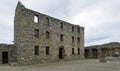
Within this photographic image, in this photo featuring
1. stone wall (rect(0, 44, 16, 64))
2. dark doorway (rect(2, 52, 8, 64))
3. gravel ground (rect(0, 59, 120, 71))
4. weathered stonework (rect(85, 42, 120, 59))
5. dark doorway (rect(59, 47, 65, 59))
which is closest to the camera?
gravel ground (rect(0, 59, 120, 71))

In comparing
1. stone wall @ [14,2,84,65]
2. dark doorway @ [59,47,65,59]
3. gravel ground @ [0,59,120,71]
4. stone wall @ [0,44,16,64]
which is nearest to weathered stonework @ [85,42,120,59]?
stone wall @ [14,2,84,65]

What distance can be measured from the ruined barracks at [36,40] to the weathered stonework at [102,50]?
11.1 metres

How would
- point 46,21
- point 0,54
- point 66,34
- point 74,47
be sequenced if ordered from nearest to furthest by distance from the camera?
point 0,54, point 46,21, point 66,34, point 74,47

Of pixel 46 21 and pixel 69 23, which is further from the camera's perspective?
pixel 69 23

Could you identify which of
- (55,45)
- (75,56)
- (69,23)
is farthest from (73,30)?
(55,45)

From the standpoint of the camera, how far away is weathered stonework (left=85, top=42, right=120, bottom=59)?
4362 cm

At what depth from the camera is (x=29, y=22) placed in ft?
91.7

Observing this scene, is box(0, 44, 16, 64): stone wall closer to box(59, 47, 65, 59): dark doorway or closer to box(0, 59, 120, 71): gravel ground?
box(0, 59, 120, 71): gravel ground

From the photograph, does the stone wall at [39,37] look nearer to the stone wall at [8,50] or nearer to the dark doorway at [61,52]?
the dark doorway at [61,52]

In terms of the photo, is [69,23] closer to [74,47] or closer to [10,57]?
[74,47]

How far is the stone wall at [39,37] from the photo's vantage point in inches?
1070

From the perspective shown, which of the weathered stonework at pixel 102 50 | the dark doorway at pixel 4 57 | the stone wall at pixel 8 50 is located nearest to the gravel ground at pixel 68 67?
the stone wall at pixel 8 50

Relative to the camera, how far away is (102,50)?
45500 millimetres

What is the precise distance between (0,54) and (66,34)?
43.8ft
